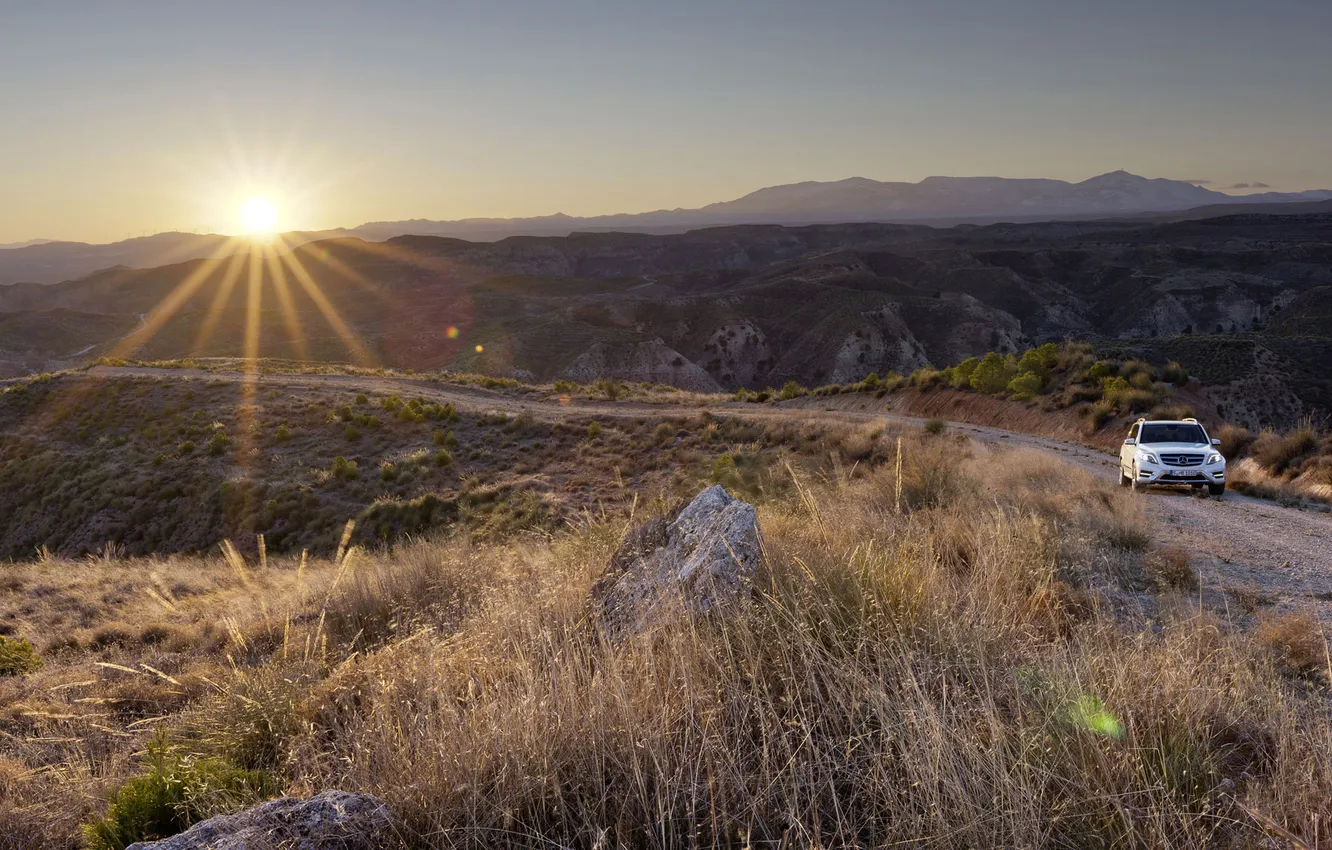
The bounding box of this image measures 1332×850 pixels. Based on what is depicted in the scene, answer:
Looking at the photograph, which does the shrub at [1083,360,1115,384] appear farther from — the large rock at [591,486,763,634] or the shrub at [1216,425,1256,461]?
the large rock at [591,486,763,634]

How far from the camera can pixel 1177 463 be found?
47.3ft

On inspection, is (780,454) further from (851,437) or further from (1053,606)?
(1053,606)

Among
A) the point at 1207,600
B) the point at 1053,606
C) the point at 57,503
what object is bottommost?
the point at 57,503

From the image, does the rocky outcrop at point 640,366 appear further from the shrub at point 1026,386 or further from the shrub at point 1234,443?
the shrub at point 1234,443

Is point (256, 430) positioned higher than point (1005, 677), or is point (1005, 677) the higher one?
point (1005, 677)

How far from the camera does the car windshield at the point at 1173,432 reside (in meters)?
15.1

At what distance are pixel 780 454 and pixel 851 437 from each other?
2.32 meters

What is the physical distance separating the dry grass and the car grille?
424 inches

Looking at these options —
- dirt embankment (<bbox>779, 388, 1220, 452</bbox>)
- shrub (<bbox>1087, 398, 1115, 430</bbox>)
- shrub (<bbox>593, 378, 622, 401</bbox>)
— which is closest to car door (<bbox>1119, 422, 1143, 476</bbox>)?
dirt embankment (<bbox>779, 388, 1220, 452</bbox>)

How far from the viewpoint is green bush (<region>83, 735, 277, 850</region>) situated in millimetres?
3346

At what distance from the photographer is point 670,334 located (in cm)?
9481

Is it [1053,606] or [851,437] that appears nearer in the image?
[1053,606]

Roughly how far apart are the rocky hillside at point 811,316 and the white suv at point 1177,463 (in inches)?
1151

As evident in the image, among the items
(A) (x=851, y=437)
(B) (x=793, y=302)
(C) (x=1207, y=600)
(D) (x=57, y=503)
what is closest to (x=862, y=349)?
(B) (x=793, y=302)
